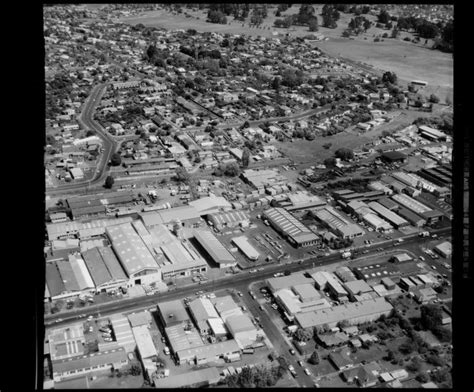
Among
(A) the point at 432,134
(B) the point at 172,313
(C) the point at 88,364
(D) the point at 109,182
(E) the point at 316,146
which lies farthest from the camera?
(A) the point at 432,134

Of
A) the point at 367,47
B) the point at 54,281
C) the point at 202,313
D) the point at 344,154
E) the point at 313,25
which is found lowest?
the point at 54,281

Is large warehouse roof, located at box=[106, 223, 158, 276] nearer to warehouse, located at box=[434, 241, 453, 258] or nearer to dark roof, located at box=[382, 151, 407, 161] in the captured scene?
warehouse, located at box=[434, 241, 453, 258]

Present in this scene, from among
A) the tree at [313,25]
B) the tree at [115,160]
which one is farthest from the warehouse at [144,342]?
the tree at [313,25]

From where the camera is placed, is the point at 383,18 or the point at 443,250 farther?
the point at 383,18

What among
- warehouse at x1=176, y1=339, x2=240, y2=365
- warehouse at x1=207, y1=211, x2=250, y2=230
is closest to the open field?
warehouse at x1=207, y1=211, x2=250, y2=230

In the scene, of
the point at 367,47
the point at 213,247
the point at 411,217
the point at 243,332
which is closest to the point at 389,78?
the point at 367,47

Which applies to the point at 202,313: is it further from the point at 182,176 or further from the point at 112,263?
the point at 182,176

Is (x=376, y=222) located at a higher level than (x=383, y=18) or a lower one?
lower

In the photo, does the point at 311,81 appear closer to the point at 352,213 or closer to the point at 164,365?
the point at 352,213
